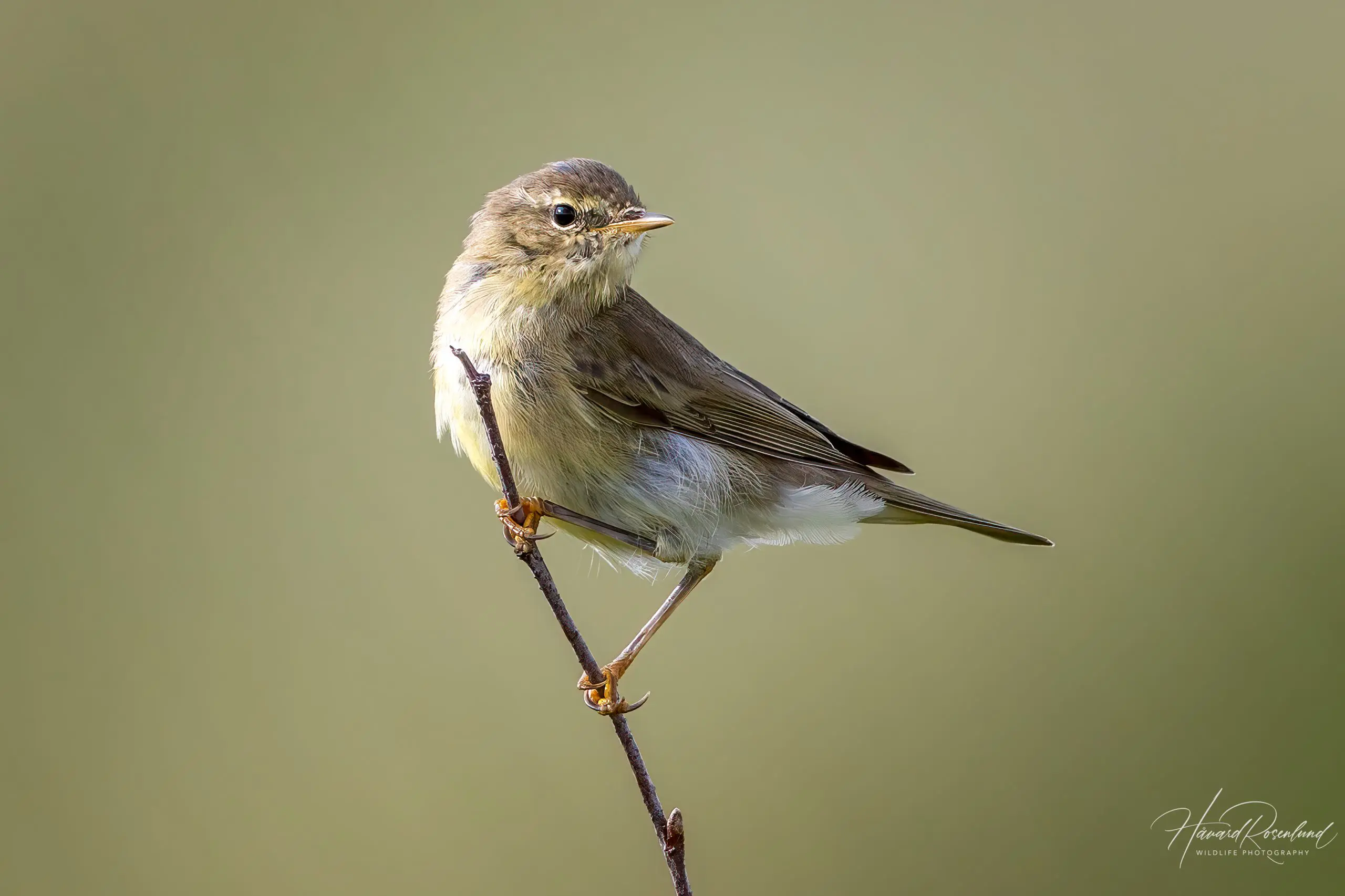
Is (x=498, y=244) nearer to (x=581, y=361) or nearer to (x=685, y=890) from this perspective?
(x=581, y=361)

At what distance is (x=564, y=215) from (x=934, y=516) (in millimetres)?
1545

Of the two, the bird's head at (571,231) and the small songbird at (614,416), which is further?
the bird's head at (571,231)

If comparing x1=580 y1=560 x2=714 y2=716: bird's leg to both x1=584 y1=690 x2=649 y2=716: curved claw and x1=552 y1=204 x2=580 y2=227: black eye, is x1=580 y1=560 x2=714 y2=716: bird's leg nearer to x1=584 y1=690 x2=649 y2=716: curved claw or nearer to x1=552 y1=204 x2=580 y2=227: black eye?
x1=584 y1=690 x2=649 y2=716: curved claw

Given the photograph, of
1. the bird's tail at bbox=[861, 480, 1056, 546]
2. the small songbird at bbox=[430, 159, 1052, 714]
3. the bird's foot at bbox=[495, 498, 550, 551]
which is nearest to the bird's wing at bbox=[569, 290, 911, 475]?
the small songbird at bbox=[430, 159, 1052, 714]

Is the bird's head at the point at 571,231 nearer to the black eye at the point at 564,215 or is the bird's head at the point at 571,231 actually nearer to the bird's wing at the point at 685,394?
the black eye at the point at 564,215

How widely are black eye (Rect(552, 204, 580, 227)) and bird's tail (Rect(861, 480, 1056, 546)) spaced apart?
1.33 m

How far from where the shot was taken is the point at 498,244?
3.31m

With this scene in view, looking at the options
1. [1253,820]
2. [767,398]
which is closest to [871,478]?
[767,398]

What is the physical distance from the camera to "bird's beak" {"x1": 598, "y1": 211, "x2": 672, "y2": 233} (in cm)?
304

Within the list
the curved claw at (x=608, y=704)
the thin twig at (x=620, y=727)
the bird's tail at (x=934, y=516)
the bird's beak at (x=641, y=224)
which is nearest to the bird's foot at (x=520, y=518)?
the thin twig at (x=620, y=727)

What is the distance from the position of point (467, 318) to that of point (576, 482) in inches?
23.6

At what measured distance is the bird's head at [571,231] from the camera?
3.17 metres

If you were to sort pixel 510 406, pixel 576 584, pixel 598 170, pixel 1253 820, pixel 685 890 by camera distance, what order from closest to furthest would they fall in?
pixel 685 890
pixel 510 406
pixel 598 170
pixel 1253 820
pixel 576 584

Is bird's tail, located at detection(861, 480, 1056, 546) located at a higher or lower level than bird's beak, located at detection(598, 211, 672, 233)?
lower
